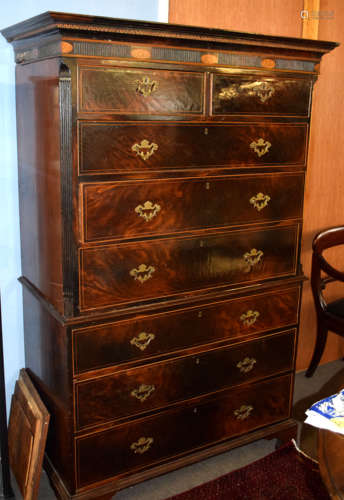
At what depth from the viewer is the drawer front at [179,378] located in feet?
7.35

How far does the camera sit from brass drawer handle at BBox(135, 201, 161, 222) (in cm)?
215

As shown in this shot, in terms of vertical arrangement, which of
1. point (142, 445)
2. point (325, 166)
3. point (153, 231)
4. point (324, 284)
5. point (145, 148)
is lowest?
point (142, 445)

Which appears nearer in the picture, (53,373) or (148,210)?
(148,210)

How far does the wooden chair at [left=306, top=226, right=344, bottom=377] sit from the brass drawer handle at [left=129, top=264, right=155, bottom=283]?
132 cm

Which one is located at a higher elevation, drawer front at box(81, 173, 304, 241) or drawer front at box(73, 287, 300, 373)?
drawer front at box(81, 173, 304, 241)

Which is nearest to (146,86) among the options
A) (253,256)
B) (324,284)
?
(253,256)

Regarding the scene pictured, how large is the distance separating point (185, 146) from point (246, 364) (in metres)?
1.07

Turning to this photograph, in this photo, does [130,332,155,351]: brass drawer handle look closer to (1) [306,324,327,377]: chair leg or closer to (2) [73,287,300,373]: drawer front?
(2) [73,287,300,373]: drawer front

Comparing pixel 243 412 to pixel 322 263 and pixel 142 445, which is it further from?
pixel 322 263

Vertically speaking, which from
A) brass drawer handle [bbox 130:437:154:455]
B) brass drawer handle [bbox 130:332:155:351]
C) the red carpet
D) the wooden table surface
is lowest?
the red carpet

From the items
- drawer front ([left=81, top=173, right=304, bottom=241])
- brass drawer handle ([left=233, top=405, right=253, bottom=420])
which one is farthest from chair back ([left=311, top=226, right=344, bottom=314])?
brass drawer handle ([left=233, top=405, right=253, bottom=420])

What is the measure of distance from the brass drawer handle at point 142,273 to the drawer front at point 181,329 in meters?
0.17

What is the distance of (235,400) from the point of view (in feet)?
8.69

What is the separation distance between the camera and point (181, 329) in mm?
2389
